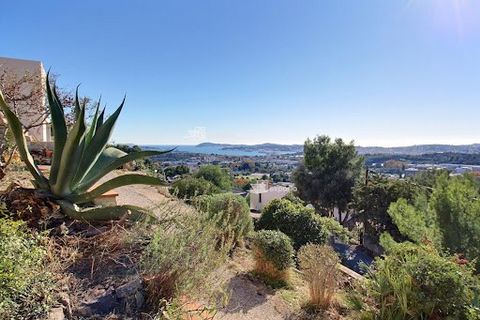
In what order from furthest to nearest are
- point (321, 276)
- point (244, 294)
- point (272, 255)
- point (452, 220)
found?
point (452, 220) → point (272, 255) → point (244, 294) → point (321, 276)

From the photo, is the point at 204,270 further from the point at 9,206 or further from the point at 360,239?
the point at 360,239

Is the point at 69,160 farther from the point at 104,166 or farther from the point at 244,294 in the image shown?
the point at 244,294

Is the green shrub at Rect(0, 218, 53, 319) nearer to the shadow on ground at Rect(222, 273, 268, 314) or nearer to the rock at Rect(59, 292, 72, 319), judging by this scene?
the rock at Rect(59, 292, 72, 319)

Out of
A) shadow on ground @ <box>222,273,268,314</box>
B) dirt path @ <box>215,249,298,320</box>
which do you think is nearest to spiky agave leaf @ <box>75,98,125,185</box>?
dirt path @ <box>215,249,298,320</box>

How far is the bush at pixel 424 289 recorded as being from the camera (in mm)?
2760

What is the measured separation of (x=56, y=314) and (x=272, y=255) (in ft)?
9.08

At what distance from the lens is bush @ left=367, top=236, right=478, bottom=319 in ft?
9.05

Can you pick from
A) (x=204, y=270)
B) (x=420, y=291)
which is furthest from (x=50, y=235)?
(x=420, y=291)

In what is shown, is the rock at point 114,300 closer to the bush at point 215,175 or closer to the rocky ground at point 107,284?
the rocky ground at point 107,284

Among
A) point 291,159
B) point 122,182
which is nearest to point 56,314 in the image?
point 122,182

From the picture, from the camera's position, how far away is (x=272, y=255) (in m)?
4.09

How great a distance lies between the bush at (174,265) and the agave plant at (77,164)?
680mm

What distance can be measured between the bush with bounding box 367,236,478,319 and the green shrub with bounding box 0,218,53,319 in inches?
112

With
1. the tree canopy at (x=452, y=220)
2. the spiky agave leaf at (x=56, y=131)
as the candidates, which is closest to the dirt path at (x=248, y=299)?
the spiky agave leaf at (x=56, y=131)
